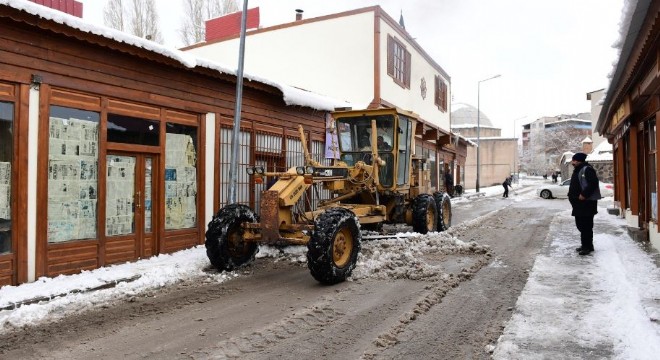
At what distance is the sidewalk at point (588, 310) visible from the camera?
413cm

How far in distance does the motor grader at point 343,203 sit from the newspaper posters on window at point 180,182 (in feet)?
5.47


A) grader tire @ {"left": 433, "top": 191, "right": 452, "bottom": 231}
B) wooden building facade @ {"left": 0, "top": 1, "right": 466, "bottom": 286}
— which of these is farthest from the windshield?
grader tire @ {"left": 433, "top": 191, "right": 452, "bottom": 231}

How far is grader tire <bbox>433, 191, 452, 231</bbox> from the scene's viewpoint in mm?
11578

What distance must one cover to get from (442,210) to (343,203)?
3.37 meters

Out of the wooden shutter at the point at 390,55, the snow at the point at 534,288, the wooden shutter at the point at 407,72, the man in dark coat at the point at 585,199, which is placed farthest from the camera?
the wooden shutter at the point at 407,72

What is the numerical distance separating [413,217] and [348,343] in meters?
6.39

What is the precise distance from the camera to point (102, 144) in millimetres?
7707

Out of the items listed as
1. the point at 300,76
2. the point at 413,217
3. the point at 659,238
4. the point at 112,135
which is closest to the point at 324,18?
the point at 300,76

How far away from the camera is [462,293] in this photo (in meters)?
6.11

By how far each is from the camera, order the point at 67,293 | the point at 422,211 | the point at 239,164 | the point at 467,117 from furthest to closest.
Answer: the point at 467,117 → the point at 239,164 → the point at 422,211 → the point at 67,293

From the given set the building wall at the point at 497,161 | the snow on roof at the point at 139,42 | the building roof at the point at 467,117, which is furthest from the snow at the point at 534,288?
the building roof at the point at 467,117

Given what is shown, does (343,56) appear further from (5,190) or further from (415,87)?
(5,190)

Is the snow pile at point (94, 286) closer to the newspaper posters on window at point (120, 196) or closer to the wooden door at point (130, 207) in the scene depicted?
the wooden door at point (130, 207)

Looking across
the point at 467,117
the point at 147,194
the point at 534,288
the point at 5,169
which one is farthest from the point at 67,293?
the point at 467,117
